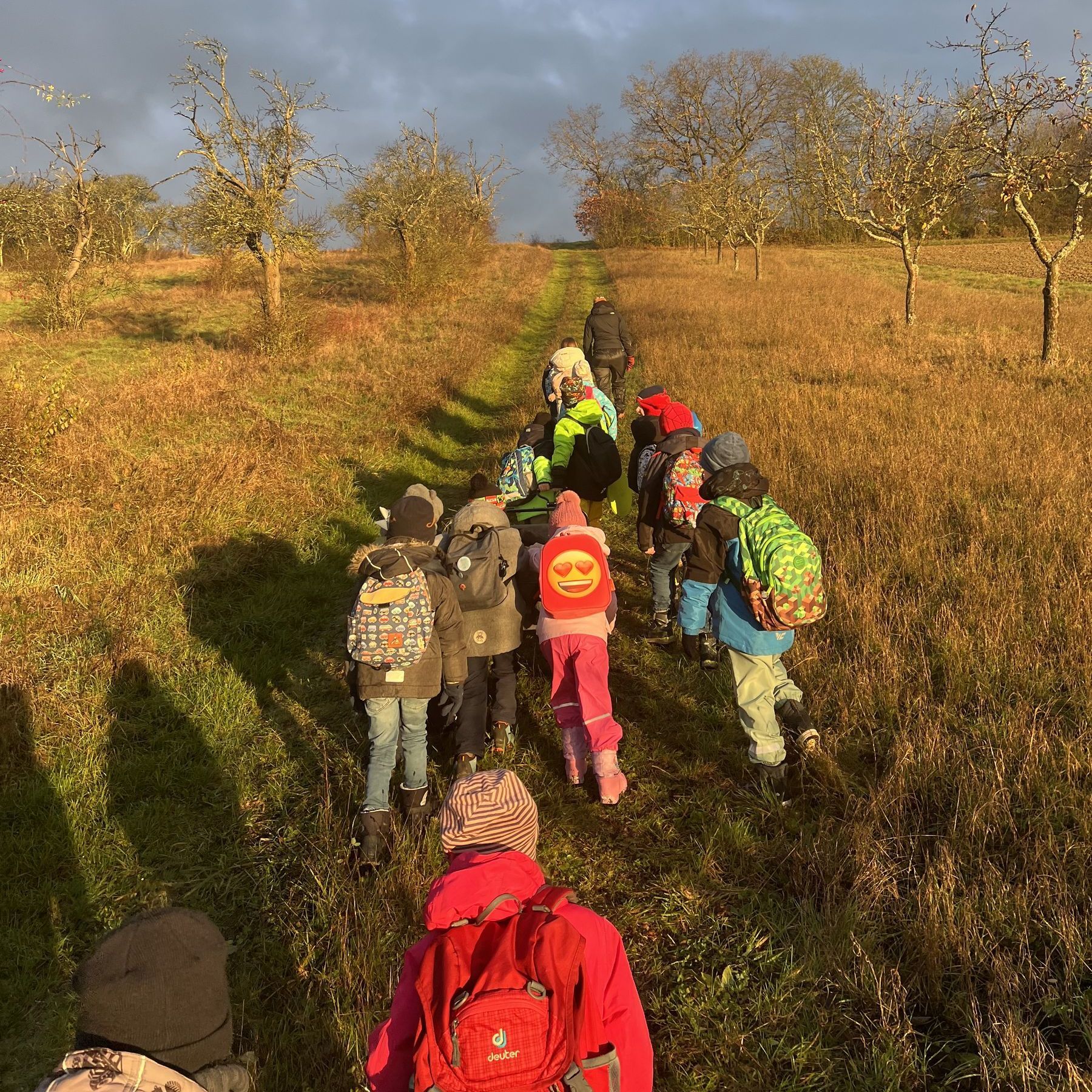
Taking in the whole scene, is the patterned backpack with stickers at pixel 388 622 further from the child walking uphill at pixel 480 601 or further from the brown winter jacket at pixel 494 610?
the brown winter jacket at pixel 494 610

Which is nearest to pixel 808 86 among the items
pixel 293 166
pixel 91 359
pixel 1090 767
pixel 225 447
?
pixel 293 166

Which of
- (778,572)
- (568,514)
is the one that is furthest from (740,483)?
(568,514)

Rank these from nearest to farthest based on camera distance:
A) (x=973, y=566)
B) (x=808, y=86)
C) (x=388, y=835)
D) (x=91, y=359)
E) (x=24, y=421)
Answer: (x=388, y=835) < (x=973, y=566) < (x=24, y=421) < (x=91, y=359) < (x=808, y=86)

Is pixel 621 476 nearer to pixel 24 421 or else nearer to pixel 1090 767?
pixel 1090 767

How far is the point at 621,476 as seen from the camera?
6047 mm

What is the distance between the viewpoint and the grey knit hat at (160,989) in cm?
144

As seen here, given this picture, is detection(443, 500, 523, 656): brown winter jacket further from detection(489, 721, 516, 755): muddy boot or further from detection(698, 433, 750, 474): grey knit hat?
detection(698, 433, 750, 474): grey knit hat

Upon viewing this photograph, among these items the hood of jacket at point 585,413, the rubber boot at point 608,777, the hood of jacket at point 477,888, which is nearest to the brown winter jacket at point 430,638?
the rubber boot at point 608,777

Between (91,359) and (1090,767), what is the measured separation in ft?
64.3

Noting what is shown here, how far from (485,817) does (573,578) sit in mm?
1914

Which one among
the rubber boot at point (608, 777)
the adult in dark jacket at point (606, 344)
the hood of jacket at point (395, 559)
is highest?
the adult in dark jacket at point (606, 344)

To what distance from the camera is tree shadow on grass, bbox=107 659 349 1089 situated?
2.55 metres

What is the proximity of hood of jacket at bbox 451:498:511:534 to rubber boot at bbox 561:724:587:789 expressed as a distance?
4.15 feet

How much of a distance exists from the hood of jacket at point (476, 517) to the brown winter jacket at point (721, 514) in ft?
3.84
